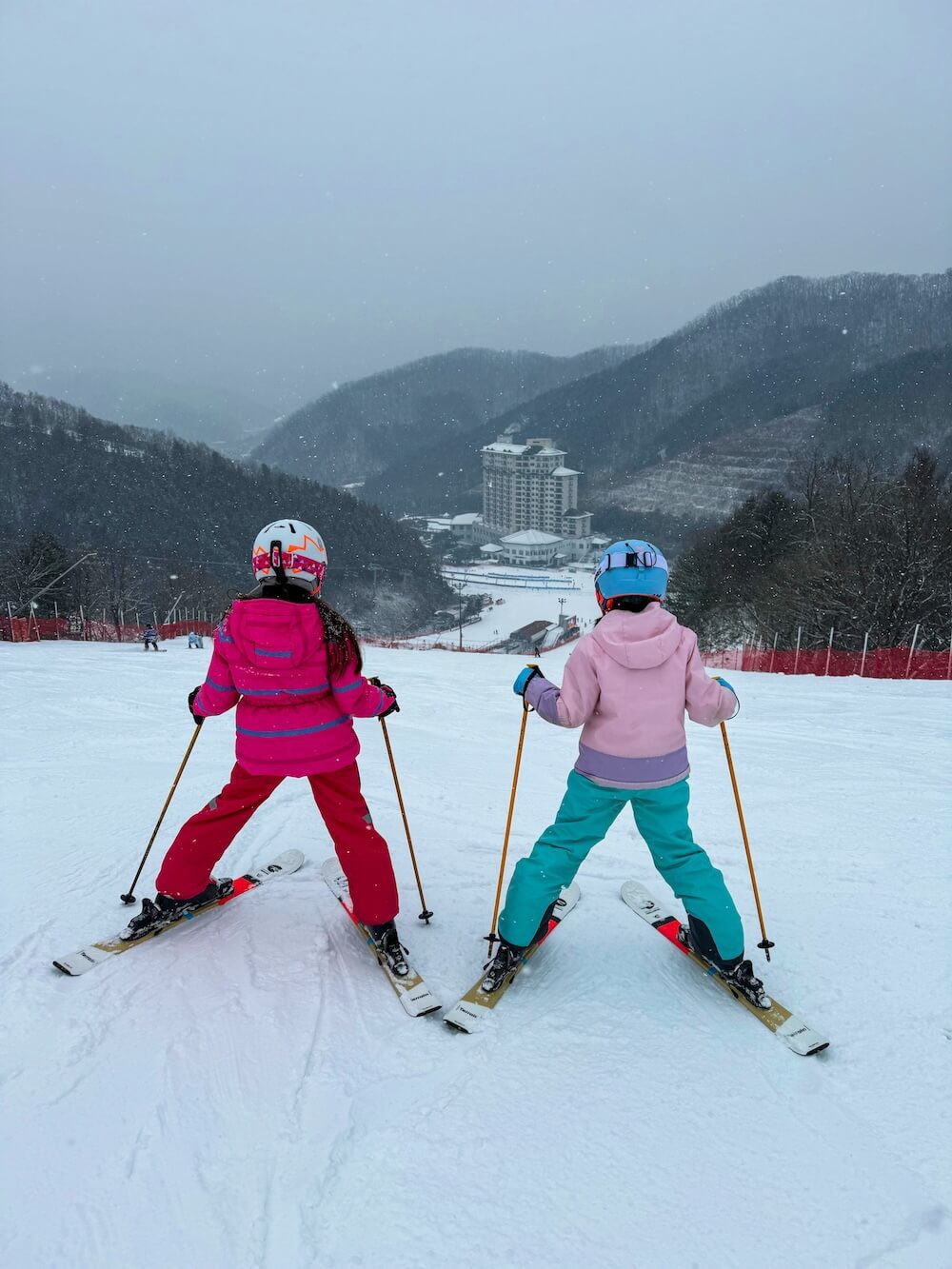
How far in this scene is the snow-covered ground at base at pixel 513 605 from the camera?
68875 mm

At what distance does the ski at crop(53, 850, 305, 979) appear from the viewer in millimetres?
2684

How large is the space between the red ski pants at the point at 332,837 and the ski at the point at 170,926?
0.73 ft

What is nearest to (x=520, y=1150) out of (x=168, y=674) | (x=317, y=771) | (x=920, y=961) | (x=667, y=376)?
(x=317, y=771)

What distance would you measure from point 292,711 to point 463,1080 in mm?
1408

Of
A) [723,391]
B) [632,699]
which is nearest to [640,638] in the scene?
[632,699]

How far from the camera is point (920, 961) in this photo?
295cm

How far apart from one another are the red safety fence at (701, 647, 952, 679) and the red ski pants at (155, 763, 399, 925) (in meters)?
10.7

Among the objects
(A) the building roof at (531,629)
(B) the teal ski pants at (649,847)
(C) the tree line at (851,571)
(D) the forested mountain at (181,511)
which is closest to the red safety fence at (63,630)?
(B) the teal ski pants at (649,847)

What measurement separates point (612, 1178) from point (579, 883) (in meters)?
1.71

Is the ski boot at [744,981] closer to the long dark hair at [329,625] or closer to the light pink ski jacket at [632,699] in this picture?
the light pink ski jacket at [632,699]

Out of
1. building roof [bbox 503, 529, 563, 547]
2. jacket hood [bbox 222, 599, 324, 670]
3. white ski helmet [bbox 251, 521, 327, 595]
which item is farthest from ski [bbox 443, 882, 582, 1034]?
building roof [bbox 503, 529, 563, 547]

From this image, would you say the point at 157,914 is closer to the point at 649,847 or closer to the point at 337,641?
the point at 337,641

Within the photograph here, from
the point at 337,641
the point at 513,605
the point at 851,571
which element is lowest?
the point at 513,605

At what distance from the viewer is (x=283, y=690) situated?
8.78 feet
